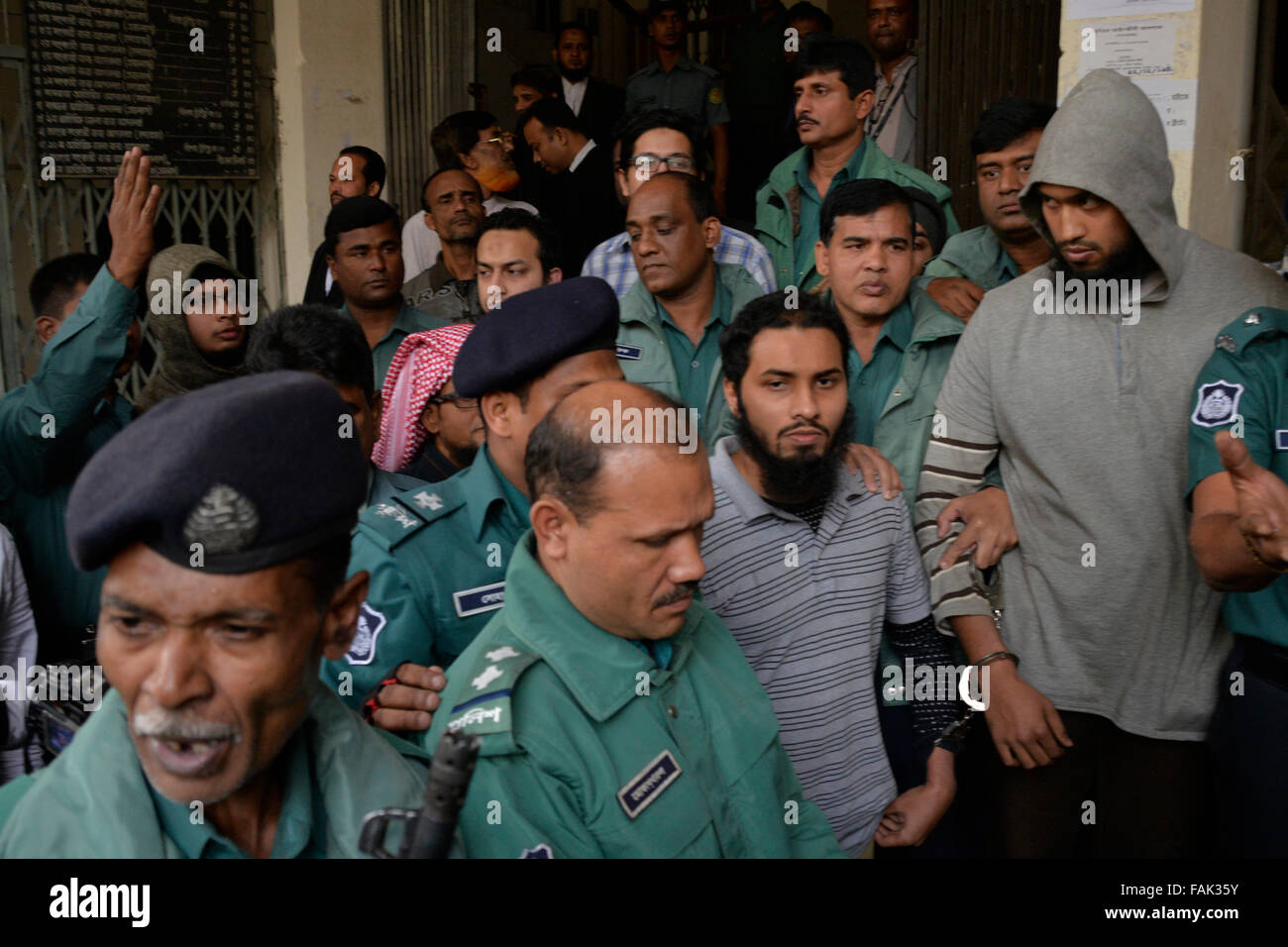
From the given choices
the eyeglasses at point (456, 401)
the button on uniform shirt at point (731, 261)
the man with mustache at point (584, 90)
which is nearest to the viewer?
the eyeglasses at point (456, 401)

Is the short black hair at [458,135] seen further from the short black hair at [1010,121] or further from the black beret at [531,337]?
the black beret at [531,337]

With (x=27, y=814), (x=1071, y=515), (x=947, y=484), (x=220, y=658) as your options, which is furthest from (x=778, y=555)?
(x=27, y=814)

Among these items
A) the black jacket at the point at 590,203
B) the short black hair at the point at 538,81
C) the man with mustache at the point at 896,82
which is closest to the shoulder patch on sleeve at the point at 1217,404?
the man with mustache at the point at 896,82

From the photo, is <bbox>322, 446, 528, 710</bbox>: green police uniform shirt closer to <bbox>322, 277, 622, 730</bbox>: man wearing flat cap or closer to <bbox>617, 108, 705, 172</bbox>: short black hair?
<bbox>322, 277, 622, 730</bbox>: man wearing flat cap

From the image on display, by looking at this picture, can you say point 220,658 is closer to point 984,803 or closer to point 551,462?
point 551,462

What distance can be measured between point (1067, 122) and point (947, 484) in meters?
0.98

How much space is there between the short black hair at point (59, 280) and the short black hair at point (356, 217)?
105cm

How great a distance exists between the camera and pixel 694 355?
4.18 m

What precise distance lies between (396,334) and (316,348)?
71.2 inches

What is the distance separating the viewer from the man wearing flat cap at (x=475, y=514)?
7.58ft

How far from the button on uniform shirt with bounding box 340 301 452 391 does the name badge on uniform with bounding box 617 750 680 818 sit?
2.82 meters

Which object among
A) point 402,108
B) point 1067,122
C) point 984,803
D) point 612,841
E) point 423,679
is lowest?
point 984,803

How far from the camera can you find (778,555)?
9.29ft

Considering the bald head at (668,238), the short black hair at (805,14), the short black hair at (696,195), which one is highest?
the short black hair at (805,14)
